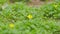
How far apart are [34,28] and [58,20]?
1005 mm

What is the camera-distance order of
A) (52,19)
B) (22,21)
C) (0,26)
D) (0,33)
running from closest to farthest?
(0,33), (0,26), (22,21), (52,19)

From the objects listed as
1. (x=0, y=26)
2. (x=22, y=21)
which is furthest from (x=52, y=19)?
(x=0, y=26)

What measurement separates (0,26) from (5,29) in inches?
8.0

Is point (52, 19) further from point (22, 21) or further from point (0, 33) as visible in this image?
point (0, 33)

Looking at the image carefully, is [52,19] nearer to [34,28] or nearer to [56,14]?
[56,14]

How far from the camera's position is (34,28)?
421cm

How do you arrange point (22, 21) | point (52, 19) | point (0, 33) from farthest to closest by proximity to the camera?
point (52, 19)
point (22, 21)
point (0, 33)

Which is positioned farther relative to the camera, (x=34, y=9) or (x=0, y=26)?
(x=34, y=9)

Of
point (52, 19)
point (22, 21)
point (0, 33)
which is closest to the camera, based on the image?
point (0, 33)

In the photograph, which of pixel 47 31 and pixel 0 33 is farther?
pixel 47 31

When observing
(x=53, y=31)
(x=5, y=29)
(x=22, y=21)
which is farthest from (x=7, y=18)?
(x=53, y=31)

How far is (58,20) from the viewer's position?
5035 millimetres

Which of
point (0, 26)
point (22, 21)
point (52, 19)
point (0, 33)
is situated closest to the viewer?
point (0, 33)

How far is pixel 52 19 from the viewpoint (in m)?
5.02
